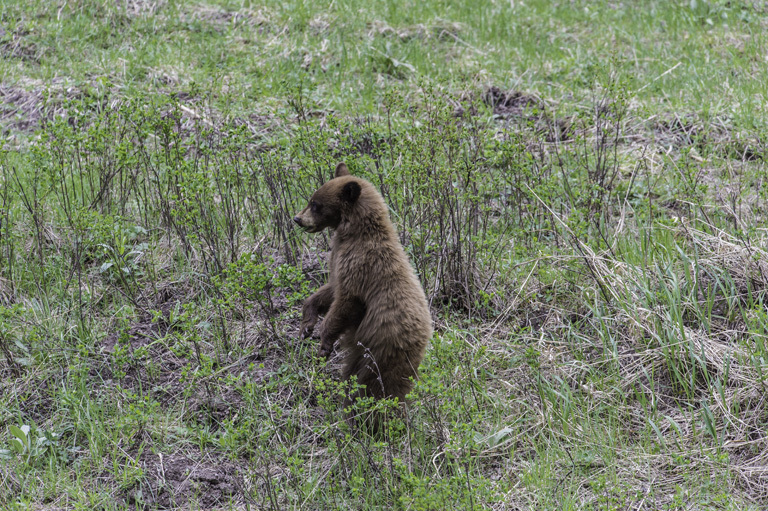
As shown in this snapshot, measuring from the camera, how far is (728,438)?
4.35m

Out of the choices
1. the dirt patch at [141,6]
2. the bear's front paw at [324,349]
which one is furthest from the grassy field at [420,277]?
the dirt patch at [141,6]

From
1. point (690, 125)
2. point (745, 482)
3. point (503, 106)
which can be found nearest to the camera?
point (745, 482)

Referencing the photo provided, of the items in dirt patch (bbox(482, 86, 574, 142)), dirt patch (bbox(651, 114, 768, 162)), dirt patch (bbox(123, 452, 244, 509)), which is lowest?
dirt patch (bbox(123, 452, 244, 509))

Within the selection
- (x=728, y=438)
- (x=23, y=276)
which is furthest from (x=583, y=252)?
(x=23, y=276)

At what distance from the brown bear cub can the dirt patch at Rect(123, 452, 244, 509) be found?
0.88 m

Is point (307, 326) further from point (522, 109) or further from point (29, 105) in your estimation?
point (29, 105)

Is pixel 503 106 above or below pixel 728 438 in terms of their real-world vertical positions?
above

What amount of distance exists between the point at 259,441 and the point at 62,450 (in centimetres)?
115

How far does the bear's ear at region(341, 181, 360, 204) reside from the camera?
4.80m

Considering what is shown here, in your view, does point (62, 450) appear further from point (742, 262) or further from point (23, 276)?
point (742, 262)

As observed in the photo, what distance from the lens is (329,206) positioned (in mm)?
4895

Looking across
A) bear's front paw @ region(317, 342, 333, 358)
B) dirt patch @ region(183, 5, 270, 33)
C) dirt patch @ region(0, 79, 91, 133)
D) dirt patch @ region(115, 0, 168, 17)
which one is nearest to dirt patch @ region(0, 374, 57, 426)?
bear's front paw @ region(317, 342, 333, 358)

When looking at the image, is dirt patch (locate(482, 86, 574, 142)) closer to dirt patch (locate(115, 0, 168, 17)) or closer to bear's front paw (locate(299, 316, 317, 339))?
bear's front paw (locate(299, 316, 317, 339))

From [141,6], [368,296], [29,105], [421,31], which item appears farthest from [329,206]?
[141,6]
